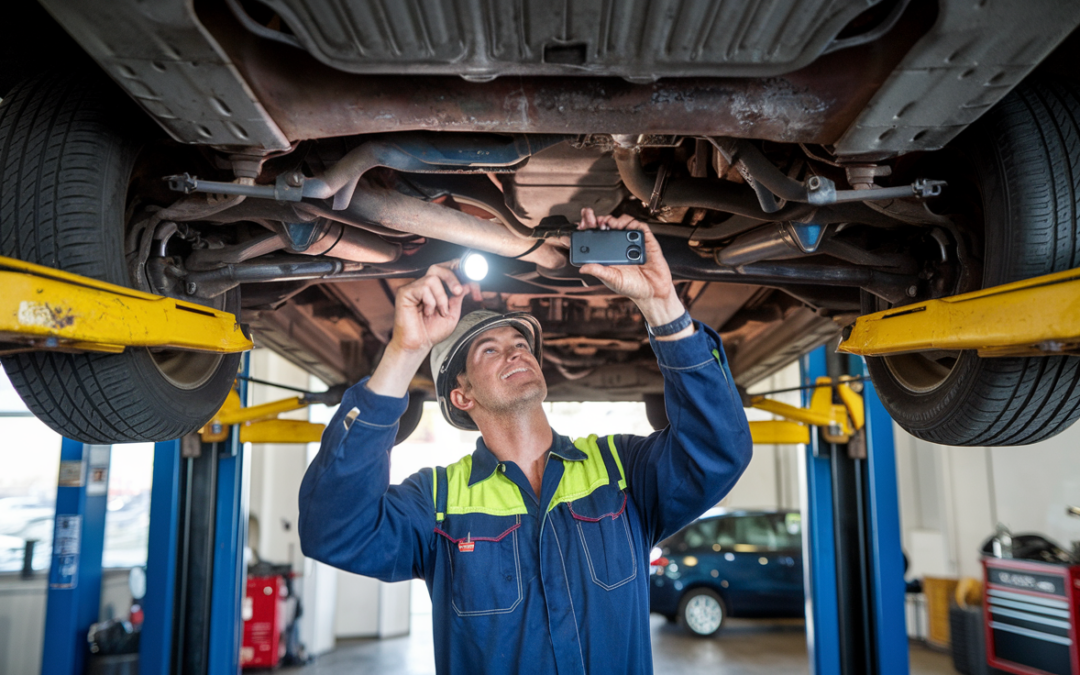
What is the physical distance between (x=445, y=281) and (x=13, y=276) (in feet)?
2.58

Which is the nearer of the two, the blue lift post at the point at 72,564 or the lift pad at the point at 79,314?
the lift pad at the point at 79,314

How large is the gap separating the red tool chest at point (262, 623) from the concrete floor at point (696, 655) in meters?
0.31

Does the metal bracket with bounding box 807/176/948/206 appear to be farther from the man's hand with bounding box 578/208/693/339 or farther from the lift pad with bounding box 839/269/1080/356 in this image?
the man's hand with bounding box 578/208/693/339

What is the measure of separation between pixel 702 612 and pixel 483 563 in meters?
7.17

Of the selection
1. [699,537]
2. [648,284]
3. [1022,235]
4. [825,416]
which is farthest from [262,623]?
[1022,235]

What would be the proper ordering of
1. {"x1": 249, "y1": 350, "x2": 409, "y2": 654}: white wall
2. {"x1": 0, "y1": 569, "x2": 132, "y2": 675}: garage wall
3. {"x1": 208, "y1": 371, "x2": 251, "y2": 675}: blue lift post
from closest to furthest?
{"x1": 208, "y1": 371, "x2": 251, "y2": 675}: blue lift post → {"x1": 0, "y1": 569, "x2": 132, "y2": 675}: garage wall → {"x1": 249, "y1": 350, "x2": 409, "y2": 654}: white wall

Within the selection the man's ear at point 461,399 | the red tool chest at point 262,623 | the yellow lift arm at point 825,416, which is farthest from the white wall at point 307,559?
the man's ear at point 461,399

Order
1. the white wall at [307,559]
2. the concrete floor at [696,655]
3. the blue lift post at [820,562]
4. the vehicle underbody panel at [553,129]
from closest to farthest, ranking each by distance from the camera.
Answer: the vehicle underbody panel at [553,129] → the blue lift post at [820,562] → the concrete floor at [696,655] → the white wall at [307,559]

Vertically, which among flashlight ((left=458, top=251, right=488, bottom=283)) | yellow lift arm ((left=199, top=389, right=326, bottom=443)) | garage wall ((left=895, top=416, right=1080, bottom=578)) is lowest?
garage wall ((left=895, top=416, right=1080, bottom=578))

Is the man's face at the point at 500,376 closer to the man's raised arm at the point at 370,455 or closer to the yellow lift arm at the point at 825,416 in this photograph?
the man's raised arm at the point at 370,455

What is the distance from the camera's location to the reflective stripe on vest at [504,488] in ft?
5.53

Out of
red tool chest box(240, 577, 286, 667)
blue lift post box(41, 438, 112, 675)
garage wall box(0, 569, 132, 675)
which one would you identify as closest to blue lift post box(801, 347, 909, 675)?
blue lift post box(41, 438, 112, 675)

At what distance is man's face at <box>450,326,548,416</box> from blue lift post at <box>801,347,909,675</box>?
2.55m

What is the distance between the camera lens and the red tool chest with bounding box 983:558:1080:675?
4695 mm
